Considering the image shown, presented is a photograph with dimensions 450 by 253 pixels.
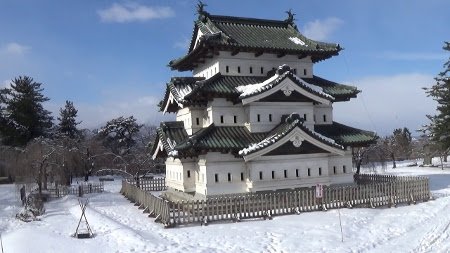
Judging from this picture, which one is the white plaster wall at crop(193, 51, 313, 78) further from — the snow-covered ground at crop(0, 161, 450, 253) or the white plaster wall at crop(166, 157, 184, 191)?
the snow-covered ground at crop(0, 161, 450, 253)

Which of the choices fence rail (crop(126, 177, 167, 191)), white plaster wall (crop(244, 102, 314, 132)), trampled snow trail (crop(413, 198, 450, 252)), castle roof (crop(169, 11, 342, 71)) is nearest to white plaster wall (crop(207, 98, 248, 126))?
white plaster wall (crop(244, 102, 314, 132))

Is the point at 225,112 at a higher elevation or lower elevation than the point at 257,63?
lower

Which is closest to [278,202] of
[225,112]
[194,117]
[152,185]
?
[225,112]

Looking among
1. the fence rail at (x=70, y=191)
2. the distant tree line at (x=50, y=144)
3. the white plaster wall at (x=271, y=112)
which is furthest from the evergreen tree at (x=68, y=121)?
the white plaster wall at (x=271, y=112)

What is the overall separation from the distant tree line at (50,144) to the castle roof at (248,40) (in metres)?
12.1

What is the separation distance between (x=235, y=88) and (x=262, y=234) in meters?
9.86

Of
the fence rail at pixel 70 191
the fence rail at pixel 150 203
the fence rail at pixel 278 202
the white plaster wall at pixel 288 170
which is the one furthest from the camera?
the fence rail at pixel 70 191

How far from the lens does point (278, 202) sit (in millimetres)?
20078

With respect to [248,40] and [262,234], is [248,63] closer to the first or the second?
[248,40]

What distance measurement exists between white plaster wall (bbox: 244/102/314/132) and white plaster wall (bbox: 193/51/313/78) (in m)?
3.00

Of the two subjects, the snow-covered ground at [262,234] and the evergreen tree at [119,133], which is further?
the evergreen tree at [119,133]

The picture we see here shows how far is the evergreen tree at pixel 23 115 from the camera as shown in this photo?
50312mm

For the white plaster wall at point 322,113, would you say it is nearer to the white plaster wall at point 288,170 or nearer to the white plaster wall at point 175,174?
the white plaster wall at point 288,170

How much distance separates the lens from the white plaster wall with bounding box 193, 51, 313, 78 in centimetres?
2498
